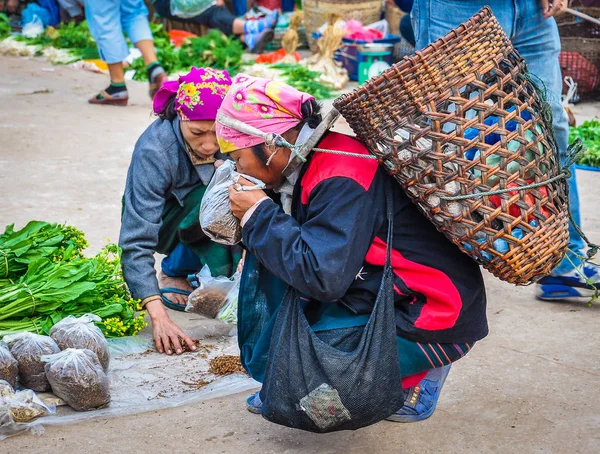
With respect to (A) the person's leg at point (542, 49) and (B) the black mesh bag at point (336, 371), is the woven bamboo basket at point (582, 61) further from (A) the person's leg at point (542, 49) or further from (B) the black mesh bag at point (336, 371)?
(B) the black mesh bag at point (336, 371)

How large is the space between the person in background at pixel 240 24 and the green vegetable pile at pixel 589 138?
174 inches

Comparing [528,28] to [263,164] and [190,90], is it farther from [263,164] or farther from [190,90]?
[263,164]

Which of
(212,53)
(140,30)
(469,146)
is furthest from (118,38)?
(469,146)

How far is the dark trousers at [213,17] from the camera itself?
9891 mm

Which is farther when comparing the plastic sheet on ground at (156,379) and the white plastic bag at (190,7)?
the white plastic bag at (190,7)

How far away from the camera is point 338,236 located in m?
2.19

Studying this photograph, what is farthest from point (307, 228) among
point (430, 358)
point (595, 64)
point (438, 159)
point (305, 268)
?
point (595, 64)

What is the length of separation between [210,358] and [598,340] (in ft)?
4.98

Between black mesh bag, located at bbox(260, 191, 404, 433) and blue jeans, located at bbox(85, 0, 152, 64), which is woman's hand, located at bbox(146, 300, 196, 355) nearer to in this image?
black mesh bag, located at bbox(260, 191, 404, 433)

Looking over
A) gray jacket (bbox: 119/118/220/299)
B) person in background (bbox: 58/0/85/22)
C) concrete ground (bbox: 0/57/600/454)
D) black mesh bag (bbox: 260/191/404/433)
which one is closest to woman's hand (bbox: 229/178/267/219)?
black mesh bag (bbox: 260/191/404/433)

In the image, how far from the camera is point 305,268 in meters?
2.20

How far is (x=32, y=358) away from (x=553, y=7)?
232 centimetres

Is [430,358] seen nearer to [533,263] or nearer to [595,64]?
[533,263]

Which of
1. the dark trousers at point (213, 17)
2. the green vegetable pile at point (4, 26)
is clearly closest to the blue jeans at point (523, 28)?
the dark trousers at point (213, 17)
